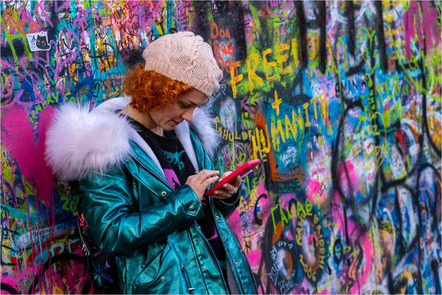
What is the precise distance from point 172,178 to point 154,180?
0.17 m

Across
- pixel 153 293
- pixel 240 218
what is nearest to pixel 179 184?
pixel 153 293

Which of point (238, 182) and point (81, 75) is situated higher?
point (81, 75)

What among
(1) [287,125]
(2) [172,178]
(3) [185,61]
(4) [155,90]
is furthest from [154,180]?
(1) [287,125]

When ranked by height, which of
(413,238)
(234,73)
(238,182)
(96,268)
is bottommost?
(413,238)

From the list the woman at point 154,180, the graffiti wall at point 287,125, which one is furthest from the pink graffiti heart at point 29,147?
the woman at point 154,180

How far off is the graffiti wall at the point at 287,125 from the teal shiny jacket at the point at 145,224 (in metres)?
0.52

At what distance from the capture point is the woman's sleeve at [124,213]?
9.51ft

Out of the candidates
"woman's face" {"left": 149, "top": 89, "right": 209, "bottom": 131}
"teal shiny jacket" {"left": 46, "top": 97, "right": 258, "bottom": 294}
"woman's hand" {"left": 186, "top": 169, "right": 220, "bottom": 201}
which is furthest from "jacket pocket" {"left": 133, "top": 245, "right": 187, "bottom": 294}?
"woman's face" {"left": 149, "top": 89, "right": 209, "bottom": 131}

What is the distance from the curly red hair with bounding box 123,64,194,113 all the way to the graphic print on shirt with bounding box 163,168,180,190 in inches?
11.9

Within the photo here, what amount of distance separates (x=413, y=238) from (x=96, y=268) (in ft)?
10.7

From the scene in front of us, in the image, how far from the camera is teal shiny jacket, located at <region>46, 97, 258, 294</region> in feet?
9.57

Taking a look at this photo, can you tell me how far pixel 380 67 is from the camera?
538cm

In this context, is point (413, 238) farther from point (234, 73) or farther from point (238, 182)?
point (238, 182)

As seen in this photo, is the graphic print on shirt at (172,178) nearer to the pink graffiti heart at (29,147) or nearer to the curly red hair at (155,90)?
the curly red hair at (155,90)
